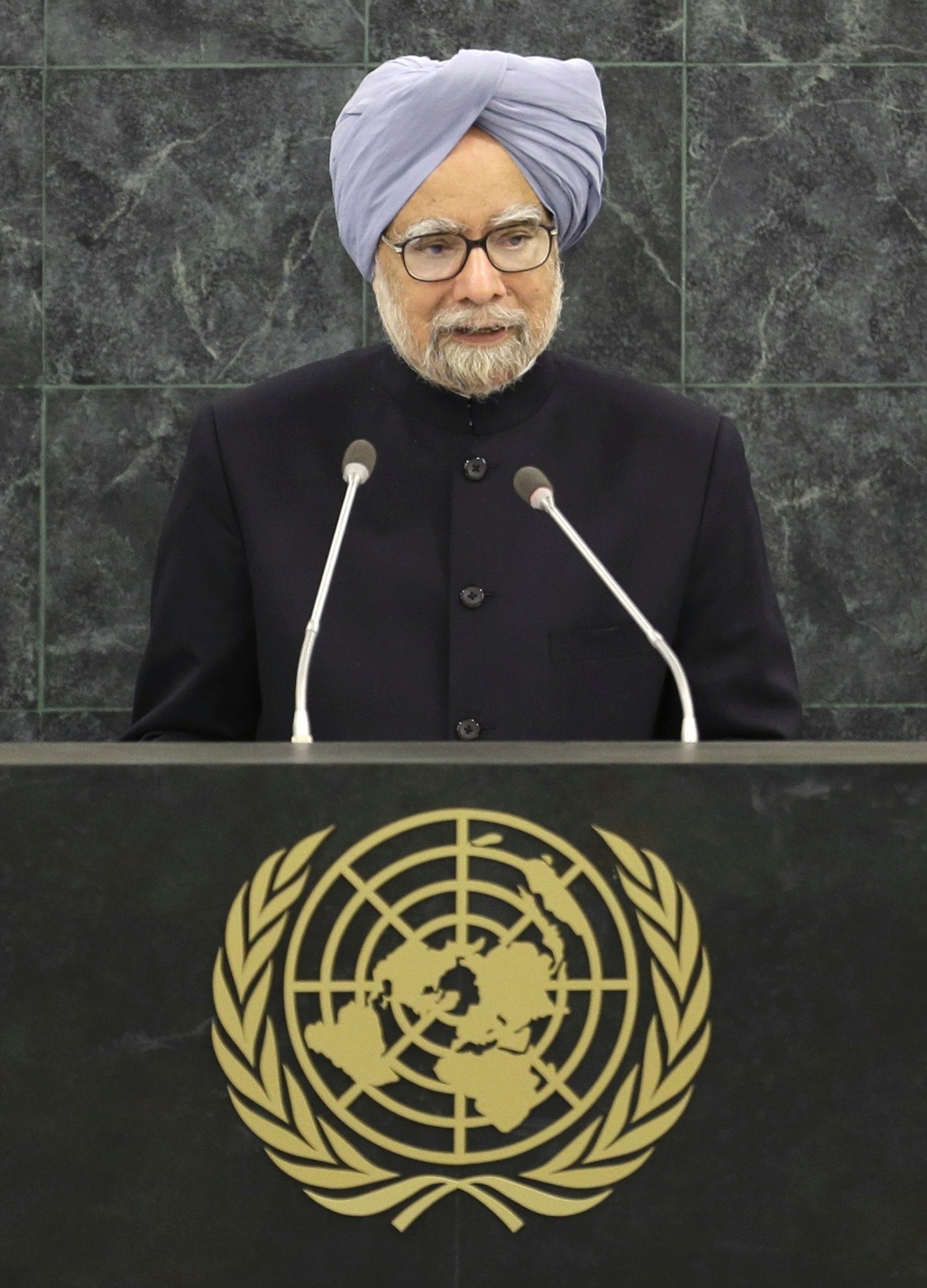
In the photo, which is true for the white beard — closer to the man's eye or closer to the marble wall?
the man's eye

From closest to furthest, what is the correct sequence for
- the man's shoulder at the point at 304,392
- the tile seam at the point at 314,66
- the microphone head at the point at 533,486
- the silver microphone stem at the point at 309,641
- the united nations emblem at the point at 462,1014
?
the united nations emblem at the point at 462,1014 < the silver microphone stem at the point at 309,641 < the microphone head at the point at 533,486 < the man's shoulder at the point at 304,392 < the tile seam at the point at 314,66

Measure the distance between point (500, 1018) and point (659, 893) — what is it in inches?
5.5

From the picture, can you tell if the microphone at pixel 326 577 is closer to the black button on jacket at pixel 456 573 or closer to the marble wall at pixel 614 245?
the black button on jacket at pixel 456 573

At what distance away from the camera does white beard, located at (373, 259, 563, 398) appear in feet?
6.85

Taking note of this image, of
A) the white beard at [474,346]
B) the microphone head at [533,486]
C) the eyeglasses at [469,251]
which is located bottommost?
the microphone head at [533,486]

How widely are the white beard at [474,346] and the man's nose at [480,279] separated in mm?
16

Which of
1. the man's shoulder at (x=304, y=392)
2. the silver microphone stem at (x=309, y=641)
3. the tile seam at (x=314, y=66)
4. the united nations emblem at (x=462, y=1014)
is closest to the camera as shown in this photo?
the united nations emblem at (x=462, y=1014)

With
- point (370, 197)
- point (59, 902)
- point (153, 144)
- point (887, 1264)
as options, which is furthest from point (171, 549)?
point (153, 144)

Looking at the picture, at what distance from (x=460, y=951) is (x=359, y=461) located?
647 mm

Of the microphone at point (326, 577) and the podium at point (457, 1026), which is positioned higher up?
the microphone at point (326, 577)

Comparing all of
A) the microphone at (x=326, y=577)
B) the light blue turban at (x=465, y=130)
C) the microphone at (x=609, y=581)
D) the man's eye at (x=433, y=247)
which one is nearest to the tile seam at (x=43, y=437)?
the light blue turban at (x=465, y=130)

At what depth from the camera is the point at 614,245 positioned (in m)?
3.47

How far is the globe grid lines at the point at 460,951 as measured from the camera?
1.12 m

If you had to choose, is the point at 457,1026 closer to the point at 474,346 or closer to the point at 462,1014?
the point at 462,1014
